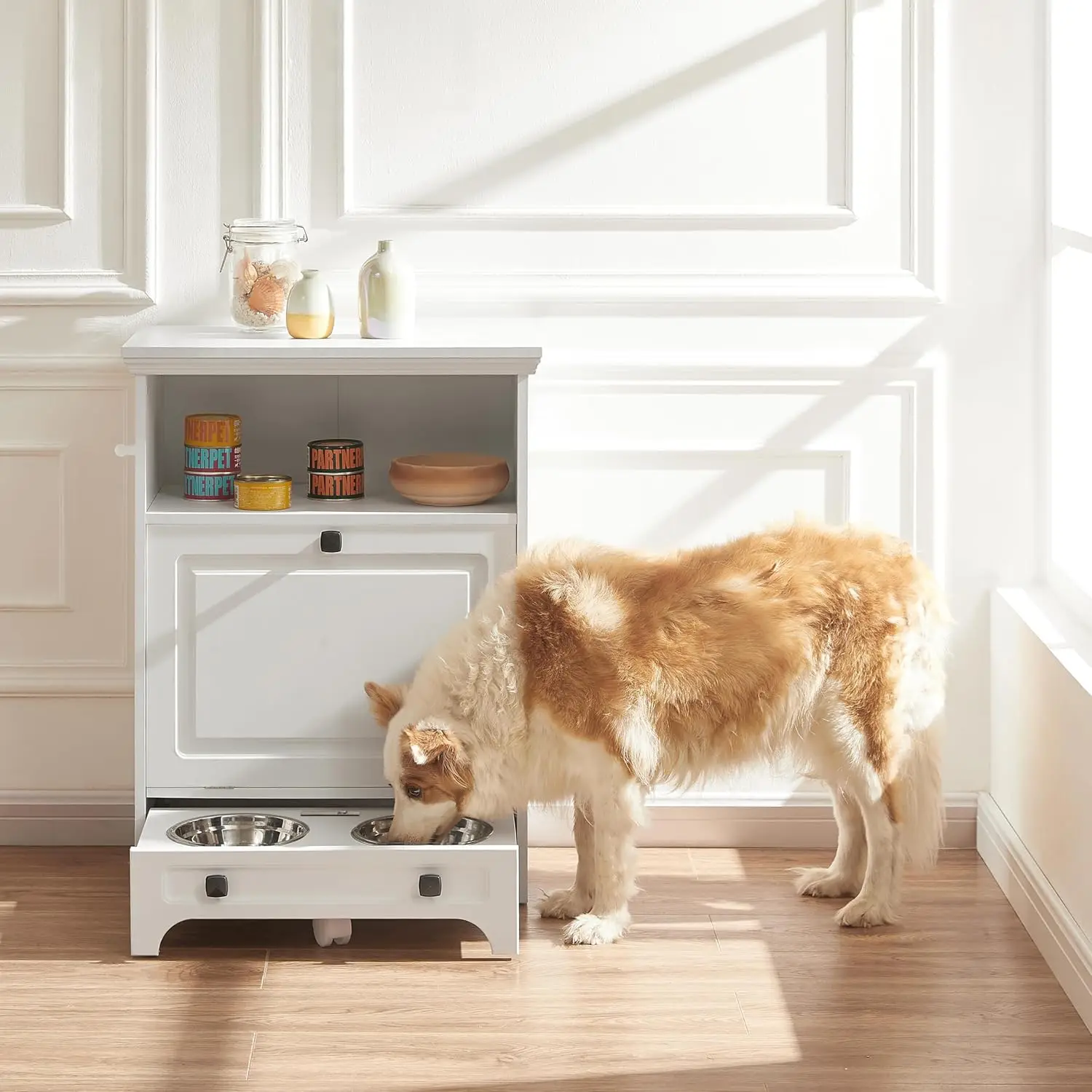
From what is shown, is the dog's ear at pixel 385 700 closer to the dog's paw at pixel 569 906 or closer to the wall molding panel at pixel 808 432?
the dog's paw at pixel 569 906

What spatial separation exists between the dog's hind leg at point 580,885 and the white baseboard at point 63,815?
1.05 metres

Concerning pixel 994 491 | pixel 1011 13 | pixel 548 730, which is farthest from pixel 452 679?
pixel 1011 13

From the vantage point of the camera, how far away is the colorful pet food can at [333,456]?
3127 millimetres

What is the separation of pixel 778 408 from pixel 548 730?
3.33 feet

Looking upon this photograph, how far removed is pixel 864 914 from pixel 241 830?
1.29 m

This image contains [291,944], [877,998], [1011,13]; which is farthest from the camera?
[1011,13]

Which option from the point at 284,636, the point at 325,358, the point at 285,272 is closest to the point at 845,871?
the point at 284,636

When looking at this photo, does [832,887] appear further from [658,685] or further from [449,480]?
[449,480]

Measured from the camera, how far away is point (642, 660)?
2.87 meters

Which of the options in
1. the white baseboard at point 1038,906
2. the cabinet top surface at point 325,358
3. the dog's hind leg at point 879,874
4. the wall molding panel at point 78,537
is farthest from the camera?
the wall molding panel at point 78,537

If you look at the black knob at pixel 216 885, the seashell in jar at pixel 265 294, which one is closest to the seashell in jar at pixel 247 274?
the seashell in jar at pixel 265 294

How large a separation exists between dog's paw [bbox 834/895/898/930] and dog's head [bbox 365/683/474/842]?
0.83 m

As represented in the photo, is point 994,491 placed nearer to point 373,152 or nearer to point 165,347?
point 373,152

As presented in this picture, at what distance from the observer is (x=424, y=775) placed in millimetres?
2861
